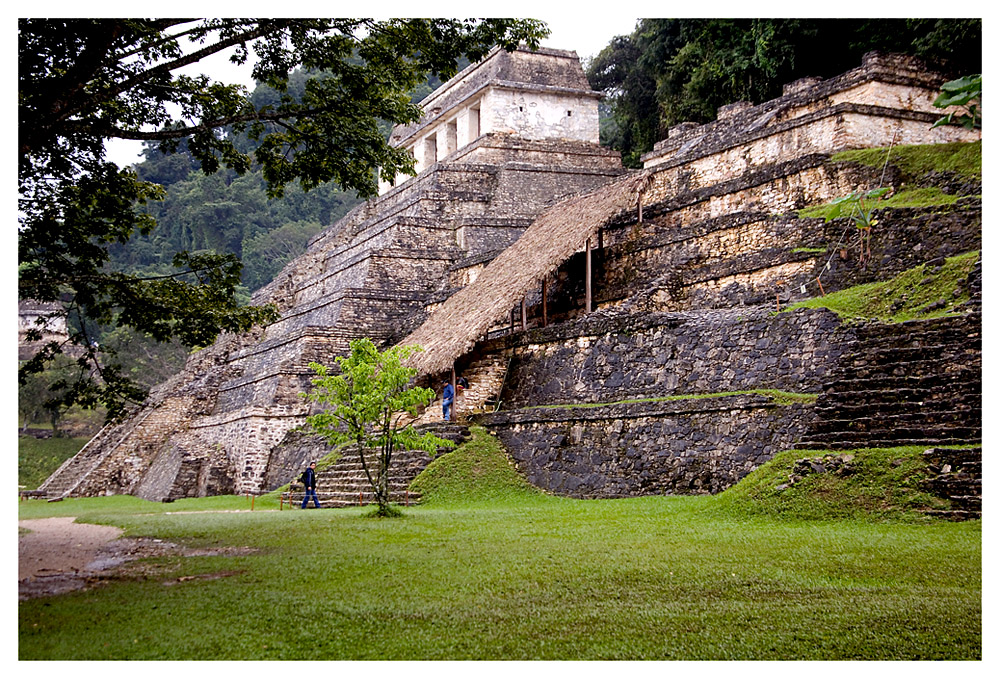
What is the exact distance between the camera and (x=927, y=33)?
48.3ft

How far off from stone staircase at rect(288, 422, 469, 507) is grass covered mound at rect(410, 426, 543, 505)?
0.18 metres

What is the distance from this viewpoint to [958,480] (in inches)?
306

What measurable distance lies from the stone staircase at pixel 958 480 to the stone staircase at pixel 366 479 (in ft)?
20.1

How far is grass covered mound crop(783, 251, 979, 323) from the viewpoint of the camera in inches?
403

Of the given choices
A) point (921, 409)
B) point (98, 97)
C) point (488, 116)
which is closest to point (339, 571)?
point (98, 97)

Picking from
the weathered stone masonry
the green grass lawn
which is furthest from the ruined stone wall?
the green grass lawn

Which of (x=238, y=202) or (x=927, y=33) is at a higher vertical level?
(x=238, y=202)

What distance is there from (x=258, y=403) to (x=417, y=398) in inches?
317

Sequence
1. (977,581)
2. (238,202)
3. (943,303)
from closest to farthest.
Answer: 1. (977,581)
2. (943,303)
3. (238,202)

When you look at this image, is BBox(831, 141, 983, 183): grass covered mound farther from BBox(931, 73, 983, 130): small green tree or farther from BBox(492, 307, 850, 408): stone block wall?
BBox(931, 73, 983, 130): small green tree

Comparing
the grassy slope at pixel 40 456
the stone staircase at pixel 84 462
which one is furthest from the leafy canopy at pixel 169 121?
the grassy slope at pixel 40 456

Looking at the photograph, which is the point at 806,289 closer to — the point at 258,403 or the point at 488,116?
the point at 258,403

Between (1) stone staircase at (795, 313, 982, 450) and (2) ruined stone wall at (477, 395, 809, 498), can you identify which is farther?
(2) ruined stone wall at (477, 395, 809, 498)

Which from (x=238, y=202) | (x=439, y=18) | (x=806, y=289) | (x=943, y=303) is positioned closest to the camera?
(x=439, y=18)
